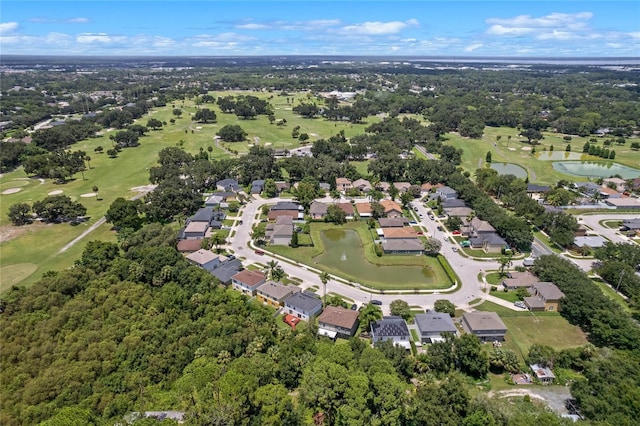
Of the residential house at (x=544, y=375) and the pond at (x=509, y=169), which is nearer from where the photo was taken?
the residential house at (x=544, y=375)

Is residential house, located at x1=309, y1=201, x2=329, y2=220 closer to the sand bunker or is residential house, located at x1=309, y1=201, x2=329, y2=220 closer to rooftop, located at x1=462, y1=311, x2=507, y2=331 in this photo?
rooftop, located at x1=462, y1=311, x2=507, y2=331

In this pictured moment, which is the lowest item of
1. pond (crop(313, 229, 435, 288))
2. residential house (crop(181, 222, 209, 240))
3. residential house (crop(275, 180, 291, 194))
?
pond (crop(313, 229, 435, 288))

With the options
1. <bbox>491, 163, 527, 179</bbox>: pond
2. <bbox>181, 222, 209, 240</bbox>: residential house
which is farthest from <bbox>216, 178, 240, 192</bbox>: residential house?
<bbox>491, 163, 527, 179</bbox>: pond

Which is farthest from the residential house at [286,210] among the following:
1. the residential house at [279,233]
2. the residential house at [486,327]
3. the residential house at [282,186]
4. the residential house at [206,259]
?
the residential house at [486,327]

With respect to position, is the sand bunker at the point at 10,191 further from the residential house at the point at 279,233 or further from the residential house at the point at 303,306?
the residential house at the point at 303,306

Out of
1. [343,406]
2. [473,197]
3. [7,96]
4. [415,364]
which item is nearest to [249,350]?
[343,406]

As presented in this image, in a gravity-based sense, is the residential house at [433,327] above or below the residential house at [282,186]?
below

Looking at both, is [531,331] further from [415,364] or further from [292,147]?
[292,147]
